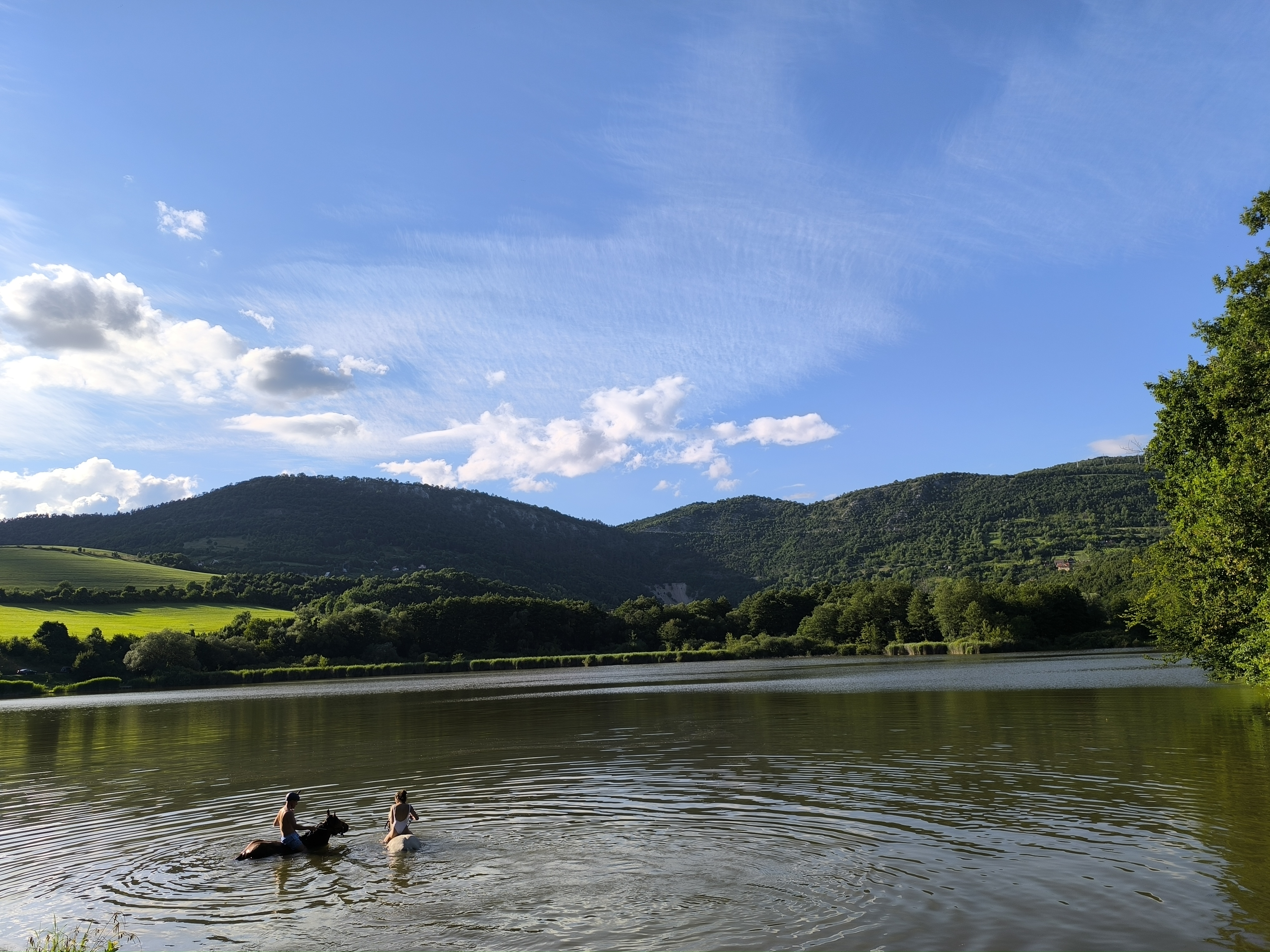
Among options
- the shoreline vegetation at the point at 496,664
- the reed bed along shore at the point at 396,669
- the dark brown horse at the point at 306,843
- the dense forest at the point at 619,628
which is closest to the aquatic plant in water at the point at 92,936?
the dark brown horse at the point at 306,843

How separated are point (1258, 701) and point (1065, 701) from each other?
781 cm

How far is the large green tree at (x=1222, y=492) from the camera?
2964 cm

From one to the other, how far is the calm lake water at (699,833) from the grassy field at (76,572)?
414ft

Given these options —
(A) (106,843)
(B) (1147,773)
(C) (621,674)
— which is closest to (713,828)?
(B) (1147,773)

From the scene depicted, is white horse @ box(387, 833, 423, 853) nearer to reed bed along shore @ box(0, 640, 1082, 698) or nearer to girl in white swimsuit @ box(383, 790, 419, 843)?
girl in white swimsuit @ box(383, 790, 419, 843)

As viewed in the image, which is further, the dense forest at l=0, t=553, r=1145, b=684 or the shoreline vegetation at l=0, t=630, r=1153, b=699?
the dense forest at l=0, t=553, r=1145, b=684

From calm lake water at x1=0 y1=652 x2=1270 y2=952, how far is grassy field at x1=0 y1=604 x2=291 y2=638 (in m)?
86.2

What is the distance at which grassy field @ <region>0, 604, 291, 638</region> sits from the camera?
4557 inches

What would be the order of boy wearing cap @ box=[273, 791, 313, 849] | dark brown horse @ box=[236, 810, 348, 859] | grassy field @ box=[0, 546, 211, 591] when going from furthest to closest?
1. grassy field @ box=[0, 546, 211, 591]
2. boy wearing cap @ box=[273, 791, 313, 849]
3. dark brown horse @ box=[236, 810, 348, 859]

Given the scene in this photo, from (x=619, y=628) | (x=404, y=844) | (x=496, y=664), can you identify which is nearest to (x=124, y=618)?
(x=496, y=664)

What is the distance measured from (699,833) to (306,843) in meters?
8.44

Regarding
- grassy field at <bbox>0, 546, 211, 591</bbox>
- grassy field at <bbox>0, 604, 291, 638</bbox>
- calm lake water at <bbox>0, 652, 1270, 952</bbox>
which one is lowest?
calm lake water at <bbox>0, 652, 1270, 952</bbox>

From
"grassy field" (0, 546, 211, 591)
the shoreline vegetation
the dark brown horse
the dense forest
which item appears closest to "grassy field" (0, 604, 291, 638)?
the dense forest

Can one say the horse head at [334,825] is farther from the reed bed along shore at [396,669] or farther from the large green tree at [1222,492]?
the reed bed along shore at [396,669]
